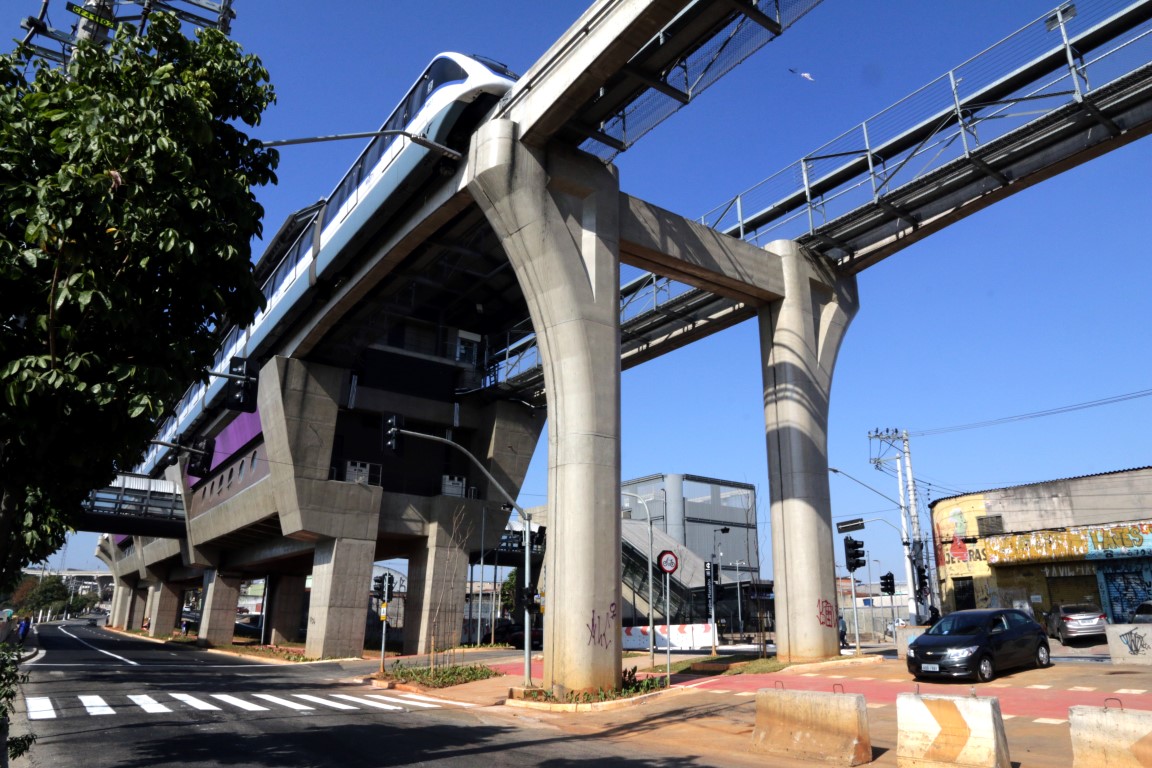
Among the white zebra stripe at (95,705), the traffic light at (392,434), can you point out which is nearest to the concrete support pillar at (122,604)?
the white zebra stripe at (95,705)

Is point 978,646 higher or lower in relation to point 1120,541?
lower

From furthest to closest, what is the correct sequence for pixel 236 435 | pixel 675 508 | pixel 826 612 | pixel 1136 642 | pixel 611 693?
pixel 675 508
pixel 236 435
pixel 826 612
pixel 1136 642
pixel 611 693

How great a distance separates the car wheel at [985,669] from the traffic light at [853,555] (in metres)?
8.47

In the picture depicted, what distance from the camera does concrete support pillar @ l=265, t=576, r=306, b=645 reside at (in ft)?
182

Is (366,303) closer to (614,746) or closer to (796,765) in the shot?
(614,746)

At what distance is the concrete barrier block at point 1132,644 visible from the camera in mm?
17984

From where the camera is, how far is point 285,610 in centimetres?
5653

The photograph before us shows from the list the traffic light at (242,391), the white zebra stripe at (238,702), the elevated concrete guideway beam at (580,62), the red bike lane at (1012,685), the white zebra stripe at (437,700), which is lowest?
the white zebra stripe at (437,700)

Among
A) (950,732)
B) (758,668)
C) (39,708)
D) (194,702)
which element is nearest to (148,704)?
(194,702)

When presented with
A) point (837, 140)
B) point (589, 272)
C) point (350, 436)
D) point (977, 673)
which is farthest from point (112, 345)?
point (350, 436)

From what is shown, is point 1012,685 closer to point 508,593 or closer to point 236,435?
point 236,435

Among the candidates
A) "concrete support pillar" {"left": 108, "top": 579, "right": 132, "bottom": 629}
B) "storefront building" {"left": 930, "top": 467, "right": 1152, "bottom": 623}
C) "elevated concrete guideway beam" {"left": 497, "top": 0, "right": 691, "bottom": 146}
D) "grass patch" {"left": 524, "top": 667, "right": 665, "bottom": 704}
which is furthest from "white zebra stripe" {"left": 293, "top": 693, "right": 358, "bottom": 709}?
"concrete support pillar" {"left": 108, "top": 579, "right": 132, "bottom": 629}

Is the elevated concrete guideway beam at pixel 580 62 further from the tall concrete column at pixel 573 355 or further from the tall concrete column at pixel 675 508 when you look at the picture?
the tall concrete column at pixel 675 508

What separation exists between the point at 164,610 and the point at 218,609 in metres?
26.6
